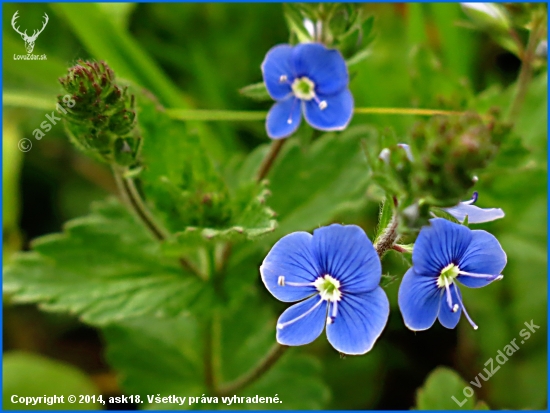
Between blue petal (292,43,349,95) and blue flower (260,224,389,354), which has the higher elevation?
blue petal (292,43,349,95)

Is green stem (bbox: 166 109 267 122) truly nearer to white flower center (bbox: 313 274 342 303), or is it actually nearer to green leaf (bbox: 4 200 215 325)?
green leaf (bbox: 4 200 215 325)

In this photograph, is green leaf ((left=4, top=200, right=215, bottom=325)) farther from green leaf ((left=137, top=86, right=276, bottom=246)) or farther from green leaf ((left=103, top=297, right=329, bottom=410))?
green leaf ((left=103, top=297, right=329, bottom=410))

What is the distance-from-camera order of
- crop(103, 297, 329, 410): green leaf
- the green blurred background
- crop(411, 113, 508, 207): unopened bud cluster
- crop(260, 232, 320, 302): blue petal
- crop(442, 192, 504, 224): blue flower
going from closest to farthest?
crop(411, 113, 508, 207): unopened bud cluster < crop(260, 232, 320, 302): blue petal < crop(442, 192, 504, 224): blue flower < crop(103, 297, 329, 410): green leaf < the green blurred background

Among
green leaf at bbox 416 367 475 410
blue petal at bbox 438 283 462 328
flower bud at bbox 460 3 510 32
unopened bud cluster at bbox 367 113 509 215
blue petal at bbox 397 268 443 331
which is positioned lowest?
green leaf at bbox 416 367 475 410

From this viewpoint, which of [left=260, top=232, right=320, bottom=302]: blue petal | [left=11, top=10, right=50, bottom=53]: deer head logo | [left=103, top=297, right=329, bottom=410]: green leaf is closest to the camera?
[left=260, top=232, right=320, bottom=302]: blue petal

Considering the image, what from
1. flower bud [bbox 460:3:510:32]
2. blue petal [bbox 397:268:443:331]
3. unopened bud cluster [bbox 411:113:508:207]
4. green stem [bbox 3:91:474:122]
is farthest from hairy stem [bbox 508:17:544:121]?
blue petal [bbox 397:268:443:331]

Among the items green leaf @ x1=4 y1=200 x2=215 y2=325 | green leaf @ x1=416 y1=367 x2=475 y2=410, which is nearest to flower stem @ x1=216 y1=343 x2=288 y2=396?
green leaf @ x1=4 y1=200 x2=215 y2=325

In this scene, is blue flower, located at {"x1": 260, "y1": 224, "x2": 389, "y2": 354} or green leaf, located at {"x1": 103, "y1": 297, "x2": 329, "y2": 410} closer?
blue flower, located at {"x1": 260, "y1": 224, "x2": 389, "y2": 354}

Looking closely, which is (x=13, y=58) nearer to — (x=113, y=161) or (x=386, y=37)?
(x=113, y=161)

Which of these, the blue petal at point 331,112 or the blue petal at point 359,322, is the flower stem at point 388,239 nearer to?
the blue petal at point 359,322
